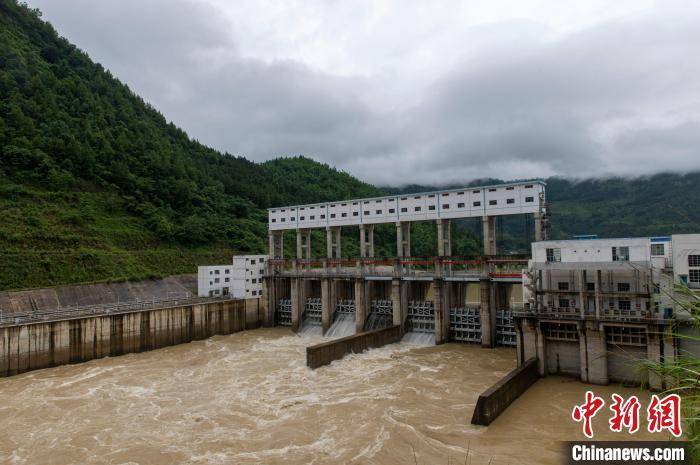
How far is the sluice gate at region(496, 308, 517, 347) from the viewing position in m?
25.6

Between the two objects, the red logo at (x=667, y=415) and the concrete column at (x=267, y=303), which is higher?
the red logo at (x=667, y=415)

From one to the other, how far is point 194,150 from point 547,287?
254ft

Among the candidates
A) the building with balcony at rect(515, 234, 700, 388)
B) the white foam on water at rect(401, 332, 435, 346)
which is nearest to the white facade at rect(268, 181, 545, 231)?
the building with balcony at rect(515, 234, 700, 388)

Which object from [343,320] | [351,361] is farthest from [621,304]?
[343,320]

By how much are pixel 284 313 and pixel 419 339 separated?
1308 cm

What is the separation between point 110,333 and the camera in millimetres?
25469

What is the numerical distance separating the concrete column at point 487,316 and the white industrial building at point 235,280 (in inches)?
734

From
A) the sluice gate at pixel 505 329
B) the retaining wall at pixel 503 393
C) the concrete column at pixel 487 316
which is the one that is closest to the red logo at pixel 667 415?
the retaining wall at pixel 503 393

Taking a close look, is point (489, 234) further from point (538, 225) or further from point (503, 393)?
point (503, 393)

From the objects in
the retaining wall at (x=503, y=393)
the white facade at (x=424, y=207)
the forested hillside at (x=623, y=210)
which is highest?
the forested hillside at (x=623, y=210)

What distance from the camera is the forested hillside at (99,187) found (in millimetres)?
34500

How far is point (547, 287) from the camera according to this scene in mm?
21234

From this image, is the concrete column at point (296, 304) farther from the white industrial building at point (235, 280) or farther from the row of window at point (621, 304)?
the row of window at point (621, 304)

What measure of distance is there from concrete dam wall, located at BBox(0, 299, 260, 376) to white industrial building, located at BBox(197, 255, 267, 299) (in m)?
1.51
